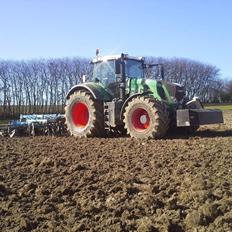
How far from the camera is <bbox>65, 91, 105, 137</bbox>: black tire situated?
1267cm

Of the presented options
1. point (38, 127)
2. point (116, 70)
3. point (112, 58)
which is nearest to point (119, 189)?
point (116, 70)

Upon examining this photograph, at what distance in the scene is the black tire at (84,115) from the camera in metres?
12.7

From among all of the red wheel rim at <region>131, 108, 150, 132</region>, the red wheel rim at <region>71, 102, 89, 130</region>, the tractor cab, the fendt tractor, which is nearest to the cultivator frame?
the fendt tractor

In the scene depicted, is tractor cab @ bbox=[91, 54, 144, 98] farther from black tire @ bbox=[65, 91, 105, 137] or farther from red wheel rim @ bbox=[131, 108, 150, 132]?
red wheel rim @ bbox=[131, 108, 150, 132]

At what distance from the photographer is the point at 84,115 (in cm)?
1362

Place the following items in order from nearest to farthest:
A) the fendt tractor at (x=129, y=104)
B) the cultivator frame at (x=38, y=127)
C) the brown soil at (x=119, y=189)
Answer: the brown soil at (x=119, y=189), the fendt tractor at (x=129, y=104), the cultivator frame at (x=38, y=127)

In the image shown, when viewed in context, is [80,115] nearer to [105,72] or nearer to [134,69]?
[105,72]

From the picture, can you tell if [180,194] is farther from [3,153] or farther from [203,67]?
[203,67]

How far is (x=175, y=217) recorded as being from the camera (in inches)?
183

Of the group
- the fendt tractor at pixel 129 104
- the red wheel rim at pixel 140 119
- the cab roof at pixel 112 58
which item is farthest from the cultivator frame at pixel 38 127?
the red wheel rim at pixel 140 119

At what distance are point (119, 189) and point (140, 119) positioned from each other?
228 inches

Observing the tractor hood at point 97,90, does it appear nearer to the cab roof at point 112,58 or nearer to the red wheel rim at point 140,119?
the cab roof at point 112,58

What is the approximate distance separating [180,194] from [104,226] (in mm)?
1359

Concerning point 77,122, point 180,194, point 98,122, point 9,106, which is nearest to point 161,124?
point 98,122
